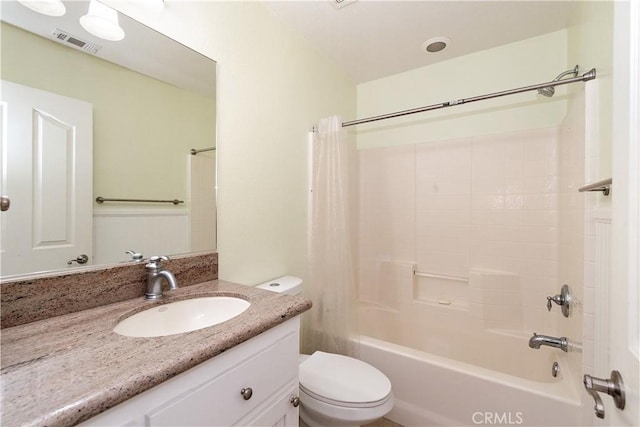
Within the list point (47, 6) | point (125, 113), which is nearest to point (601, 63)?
point (125, 113)

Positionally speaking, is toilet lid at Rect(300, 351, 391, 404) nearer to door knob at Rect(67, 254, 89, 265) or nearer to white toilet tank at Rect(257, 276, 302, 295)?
white toilet tank at Rect(257, 276, 302, 295)

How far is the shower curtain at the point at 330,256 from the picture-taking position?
5.56ft

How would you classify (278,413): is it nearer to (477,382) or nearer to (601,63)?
(477,382)

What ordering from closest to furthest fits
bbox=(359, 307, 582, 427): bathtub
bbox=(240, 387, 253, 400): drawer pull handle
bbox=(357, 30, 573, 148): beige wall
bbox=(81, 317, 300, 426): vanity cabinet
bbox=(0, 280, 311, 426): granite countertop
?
bbox=(0, 280, 311, 426): granite countertop → bbox=(81, 317, 300, 426): vanity cabinet → bbox=(240, 387, 253, 400): drawer pull handle → bbox=(359, 307, 582, 427): bathtub → bbox=(357, 30, 573, 148): beige wall

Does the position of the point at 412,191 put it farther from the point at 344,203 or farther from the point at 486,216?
the point at 344,203

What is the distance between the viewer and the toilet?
107 cm

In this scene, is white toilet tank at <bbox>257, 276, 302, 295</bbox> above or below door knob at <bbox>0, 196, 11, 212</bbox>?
below

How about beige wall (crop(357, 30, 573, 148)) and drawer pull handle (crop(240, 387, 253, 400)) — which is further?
beige wall (crop(357, 30, 573, 148))

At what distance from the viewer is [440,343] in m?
2.00

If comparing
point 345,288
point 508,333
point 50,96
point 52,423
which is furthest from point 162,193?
point 508,333

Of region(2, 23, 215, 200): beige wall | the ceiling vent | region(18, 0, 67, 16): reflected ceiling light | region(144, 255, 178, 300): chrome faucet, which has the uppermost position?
region(18, 0, 67, 16): reflected ceiling light

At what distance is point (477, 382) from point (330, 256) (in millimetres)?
992

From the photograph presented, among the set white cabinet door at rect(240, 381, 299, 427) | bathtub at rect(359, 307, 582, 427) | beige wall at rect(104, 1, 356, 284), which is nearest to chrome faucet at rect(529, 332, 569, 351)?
bathtub at rect(359, 307, 582, 427)

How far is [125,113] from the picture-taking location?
3.24 ft
